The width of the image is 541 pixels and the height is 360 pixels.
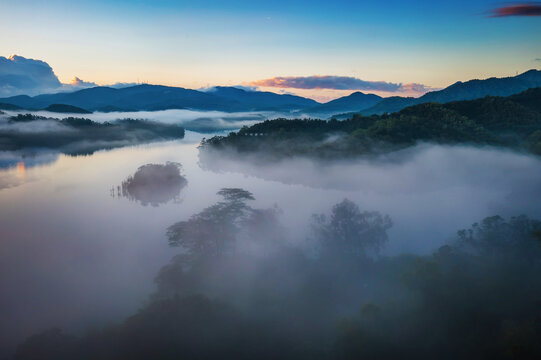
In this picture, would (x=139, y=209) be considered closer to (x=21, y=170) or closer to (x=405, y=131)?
(x=21, y=170)

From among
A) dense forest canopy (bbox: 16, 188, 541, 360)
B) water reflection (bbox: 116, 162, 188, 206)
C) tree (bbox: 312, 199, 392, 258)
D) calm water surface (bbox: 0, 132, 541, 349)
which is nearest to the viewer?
dense forest canopy (bbox: 16, 188, 541, 360)

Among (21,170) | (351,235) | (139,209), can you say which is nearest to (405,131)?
(351,235)

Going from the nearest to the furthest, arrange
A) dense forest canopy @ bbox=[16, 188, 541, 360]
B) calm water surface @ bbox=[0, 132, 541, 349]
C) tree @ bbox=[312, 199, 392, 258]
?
dense forest canopy @ bbox=[16, 188, 541, 360] → calm water surface @ bbox=[0, 132, 541, 349] → tree @ bbox=[312, 199, 392, 258]

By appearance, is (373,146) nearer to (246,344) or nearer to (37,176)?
(246,344)

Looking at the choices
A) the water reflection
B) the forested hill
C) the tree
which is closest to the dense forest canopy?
the tree

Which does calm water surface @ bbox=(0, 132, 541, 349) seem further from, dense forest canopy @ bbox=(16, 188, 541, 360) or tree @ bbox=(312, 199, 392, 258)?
dense forest canopy @ bbox=(16, 188, 541, 360)

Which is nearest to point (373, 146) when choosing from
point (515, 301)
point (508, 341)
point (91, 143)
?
point (515, 301)

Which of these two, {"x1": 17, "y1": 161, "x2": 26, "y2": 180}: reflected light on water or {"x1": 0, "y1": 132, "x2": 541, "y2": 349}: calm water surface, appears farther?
{"x1": 17, "y1": 161, "x2": 26, "y2": 180}: reflected light on water

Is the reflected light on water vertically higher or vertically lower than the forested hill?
lower

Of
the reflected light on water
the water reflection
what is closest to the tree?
the water reflection
